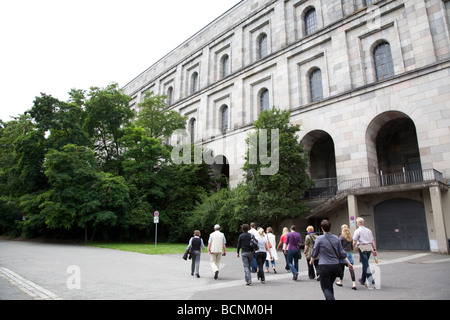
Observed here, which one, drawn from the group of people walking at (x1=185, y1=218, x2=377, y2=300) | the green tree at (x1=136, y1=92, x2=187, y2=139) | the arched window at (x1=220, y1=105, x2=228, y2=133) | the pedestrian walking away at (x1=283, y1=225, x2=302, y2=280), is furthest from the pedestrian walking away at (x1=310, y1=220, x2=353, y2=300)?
the arched window at (x1=220, y1=105, x2=228, y2=133)

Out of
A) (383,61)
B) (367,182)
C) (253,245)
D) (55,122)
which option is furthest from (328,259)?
(55,122)

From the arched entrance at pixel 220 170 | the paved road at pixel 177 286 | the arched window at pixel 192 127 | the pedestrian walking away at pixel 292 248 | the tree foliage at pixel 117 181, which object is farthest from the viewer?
the arched window at pixel 192 127

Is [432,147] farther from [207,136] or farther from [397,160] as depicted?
[207,136]

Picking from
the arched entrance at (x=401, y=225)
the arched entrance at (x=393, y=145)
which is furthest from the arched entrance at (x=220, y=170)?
the arched entrance at (x=401, y=225)

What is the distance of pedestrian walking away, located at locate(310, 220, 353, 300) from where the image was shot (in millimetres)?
5152

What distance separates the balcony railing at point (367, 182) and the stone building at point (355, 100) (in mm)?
89

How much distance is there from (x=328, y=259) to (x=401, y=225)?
1939cm

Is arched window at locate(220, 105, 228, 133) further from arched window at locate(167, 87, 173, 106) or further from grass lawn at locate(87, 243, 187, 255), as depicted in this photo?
grass lawn at locate(87, 243, 187, 255)

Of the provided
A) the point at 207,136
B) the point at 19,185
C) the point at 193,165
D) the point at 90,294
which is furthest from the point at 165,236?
the point at 90,294

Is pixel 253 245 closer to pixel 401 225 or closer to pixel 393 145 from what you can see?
pixel 401 225

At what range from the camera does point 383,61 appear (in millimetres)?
24672

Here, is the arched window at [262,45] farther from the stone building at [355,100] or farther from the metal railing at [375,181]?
the metal railing at [375,181]

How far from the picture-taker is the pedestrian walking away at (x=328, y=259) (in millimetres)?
5152

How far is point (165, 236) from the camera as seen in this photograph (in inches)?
1228
